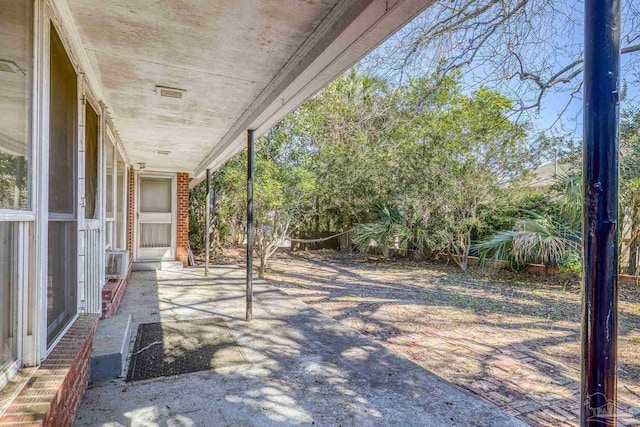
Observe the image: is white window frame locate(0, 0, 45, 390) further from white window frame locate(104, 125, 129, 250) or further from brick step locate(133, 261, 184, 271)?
brick step locate(133, 261, 184, 271)

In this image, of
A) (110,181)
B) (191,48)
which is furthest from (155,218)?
(191,48)

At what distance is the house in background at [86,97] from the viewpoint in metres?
1.61

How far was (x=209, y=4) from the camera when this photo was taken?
197 centimetres

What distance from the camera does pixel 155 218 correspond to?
880cm

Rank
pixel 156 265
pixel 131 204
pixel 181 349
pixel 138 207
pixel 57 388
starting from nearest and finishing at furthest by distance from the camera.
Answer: pixel 57 388
pixel 181 349
pixel 131 204
pixel 156 265
pixel 138 207

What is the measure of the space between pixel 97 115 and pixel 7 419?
9.78ft

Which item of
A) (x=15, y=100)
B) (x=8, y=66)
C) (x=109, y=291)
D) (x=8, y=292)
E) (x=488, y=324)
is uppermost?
(x=8, y=66)

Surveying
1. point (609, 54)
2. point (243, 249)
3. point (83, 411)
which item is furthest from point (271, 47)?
point (243, 249)

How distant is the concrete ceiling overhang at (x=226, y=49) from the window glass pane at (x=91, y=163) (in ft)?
0.95

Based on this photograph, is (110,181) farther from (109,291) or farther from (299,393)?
(299,393)

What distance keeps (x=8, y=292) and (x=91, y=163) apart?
2.15 m

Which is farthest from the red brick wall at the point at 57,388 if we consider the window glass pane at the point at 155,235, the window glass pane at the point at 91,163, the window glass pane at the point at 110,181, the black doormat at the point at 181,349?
the window glass pane at the point at 155,235

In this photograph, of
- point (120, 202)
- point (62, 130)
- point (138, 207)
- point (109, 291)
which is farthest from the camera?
point (138, 207)

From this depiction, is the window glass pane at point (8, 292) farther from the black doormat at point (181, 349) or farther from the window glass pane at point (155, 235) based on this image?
the window glass pane at point (155, 235)
